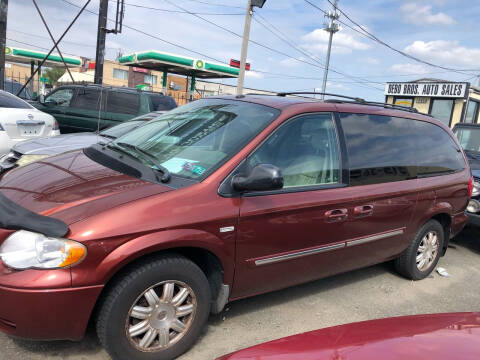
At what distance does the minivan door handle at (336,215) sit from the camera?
10.4ft

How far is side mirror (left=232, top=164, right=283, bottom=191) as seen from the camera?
2549mm

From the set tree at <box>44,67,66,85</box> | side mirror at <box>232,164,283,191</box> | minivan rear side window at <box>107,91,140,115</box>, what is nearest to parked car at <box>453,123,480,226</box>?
side mirror at <box>232,164,283,191</box>

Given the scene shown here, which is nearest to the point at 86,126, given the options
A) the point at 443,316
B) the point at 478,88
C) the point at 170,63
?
the point at 443,316

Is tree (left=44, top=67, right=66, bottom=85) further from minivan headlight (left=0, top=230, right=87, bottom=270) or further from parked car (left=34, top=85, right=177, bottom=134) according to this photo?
minivan headlight (left=0, top=230, right=87, bottom=270)

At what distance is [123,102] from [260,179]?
7.83m

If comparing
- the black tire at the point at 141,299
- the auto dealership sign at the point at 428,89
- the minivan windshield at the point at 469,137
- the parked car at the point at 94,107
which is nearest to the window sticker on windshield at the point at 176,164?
the black tire at the point at 141,299

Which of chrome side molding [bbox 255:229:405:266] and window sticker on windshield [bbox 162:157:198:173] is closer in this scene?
window sticker on windshield [bbox 162:157:198:173]

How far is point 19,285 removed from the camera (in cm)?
207

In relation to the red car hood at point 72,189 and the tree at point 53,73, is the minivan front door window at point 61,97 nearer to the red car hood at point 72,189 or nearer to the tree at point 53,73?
the red car hood at point 72,189

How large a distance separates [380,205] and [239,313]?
1.59m

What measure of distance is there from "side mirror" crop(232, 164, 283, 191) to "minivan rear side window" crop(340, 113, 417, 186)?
1.08 metres

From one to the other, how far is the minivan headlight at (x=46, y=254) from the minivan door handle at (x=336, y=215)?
6.15ft

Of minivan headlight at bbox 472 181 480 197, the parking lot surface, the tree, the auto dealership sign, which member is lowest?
the parking lot surface

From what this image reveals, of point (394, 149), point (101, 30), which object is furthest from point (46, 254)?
point (101, 30)
